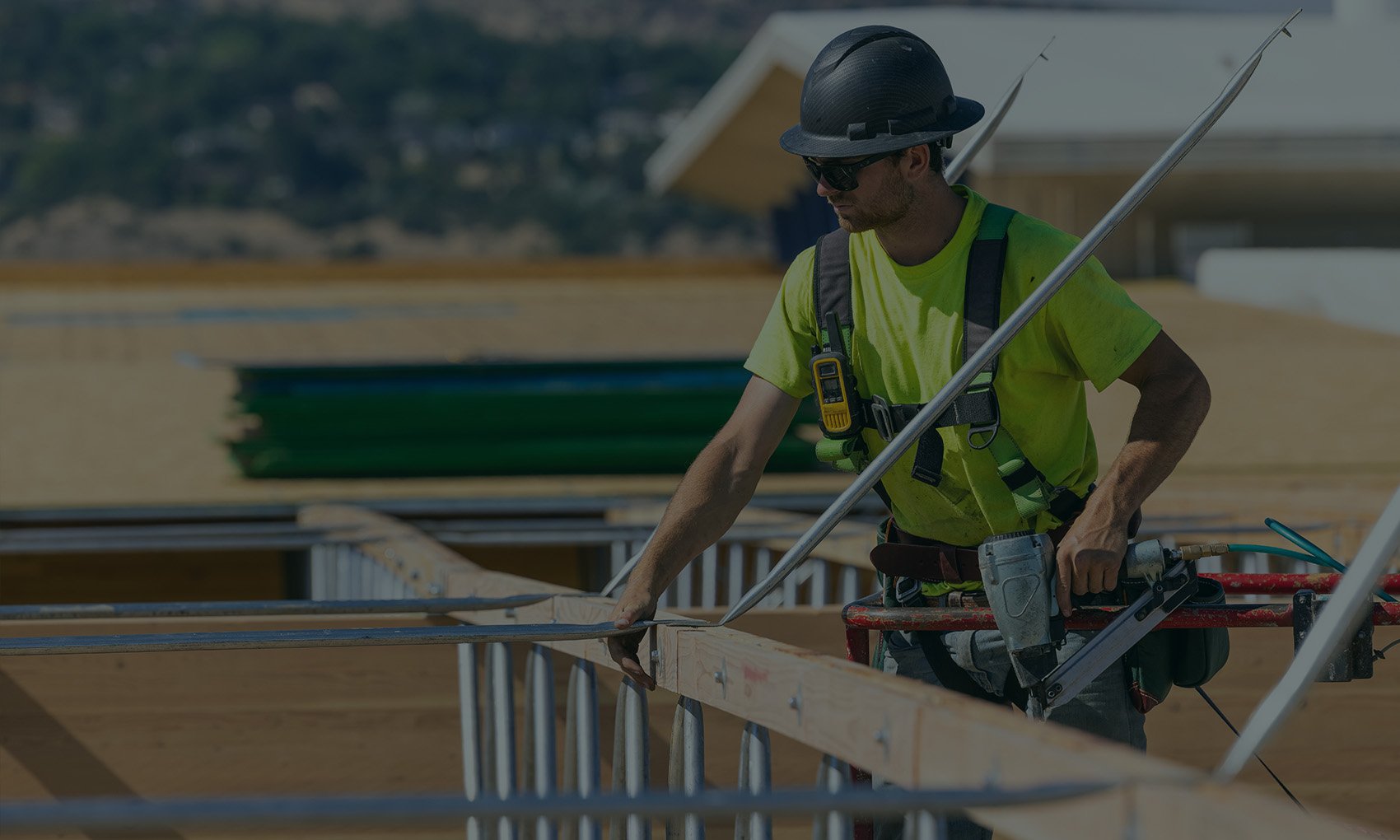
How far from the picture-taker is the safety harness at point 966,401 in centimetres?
384

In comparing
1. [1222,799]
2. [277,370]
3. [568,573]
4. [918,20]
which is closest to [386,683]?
[1222,799]

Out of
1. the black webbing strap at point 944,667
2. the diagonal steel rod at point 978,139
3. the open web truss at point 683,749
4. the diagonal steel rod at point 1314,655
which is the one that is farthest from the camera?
the diagonal steel rod at point 978,139

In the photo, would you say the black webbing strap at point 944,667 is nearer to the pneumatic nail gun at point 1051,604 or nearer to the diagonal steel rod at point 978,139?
the pneumatic nail gun at point 1051,604

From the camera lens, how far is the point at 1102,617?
3822 millimetres

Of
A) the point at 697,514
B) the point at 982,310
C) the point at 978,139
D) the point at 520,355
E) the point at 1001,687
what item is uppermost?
the point at 520,355

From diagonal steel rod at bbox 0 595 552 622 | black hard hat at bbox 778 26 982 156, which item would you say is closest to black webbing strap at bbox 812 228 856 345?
black hard hat at bbox 778 26 982 156

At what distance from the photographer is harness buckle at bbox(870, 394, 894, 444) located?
3928 mm

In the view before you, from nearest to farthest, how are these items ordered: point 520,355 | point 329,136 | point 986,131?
point 986,131, point 520,355, point 329,136

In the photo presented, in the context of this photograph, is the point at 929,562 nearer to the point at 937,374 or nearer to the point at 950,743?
the point at 937,374

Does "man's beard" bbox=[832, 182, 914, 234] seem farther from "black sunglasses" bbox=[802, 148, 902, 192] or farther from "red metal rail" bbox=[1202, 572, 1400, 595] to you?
"red metal rail" bbox=[1202, 572, 1400, 595]

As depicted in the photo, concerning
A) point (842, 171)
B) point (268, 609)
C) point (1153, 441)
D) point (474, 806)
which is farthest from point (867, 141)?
point (268, 609)

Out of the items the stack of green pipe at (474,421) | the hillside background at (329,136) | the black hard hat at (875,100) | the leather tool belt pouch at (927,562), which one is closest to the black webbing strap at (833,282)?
the black hard hat at (875,100)

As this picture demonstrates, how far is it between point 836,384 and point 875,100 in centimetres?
59

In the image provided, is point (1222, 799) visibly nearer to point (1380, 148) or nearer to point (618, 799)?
point (618, 799)
